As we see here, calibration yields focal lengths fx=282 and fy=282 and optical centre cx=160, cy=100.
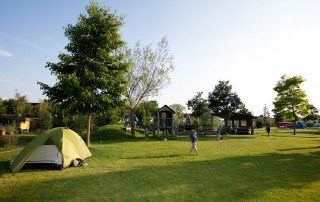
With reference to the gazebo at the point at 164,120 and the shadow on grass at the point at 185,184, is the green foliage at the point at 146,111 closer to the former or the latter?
the gazebo at the point at 164,120

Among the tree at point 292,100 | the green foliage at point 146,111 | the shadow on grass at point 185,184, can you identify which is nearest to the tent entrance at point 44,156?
the shadow on grass at point 185,184

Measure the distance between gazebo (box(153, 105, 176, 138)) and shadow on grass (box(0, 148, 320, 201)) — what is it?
72.7ft

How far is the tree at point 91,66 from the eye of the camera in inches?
913

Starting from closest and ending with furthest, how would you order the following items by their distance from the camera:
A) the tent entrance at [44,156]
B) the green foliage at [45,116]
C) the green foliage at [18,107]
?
1. the tent entrance at [44,156]
2. the green foliage at [45,116]
3. the green foliage at [18,107]

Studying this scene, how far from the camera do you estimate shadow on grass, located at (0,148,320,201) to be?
34.5 feet

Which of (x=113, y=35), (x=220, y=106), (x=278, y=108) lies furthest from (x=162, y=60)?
(x=278, y=108)

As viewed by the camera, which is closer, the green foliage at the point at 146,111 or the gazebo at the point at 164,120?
the gazebo at the point at 164,120

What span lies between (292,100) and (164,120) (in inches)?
1058

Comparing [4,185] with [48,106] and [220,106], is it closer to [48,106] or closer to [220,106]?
[48,106]

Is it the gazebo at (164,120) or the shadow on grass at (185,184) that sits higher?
the gazebo at (164,120)

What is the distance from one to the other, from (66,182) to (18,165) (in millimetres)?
3718

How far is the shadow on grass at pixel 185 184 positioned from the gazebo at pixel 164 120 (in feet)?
72.7

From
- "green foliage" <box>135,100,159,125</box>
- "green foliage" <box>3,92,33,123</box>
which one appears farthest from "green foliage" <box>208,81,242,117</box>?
"green foliage" <box>3,92,33,123</box>

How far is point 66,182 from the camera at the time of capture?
12461 mm
